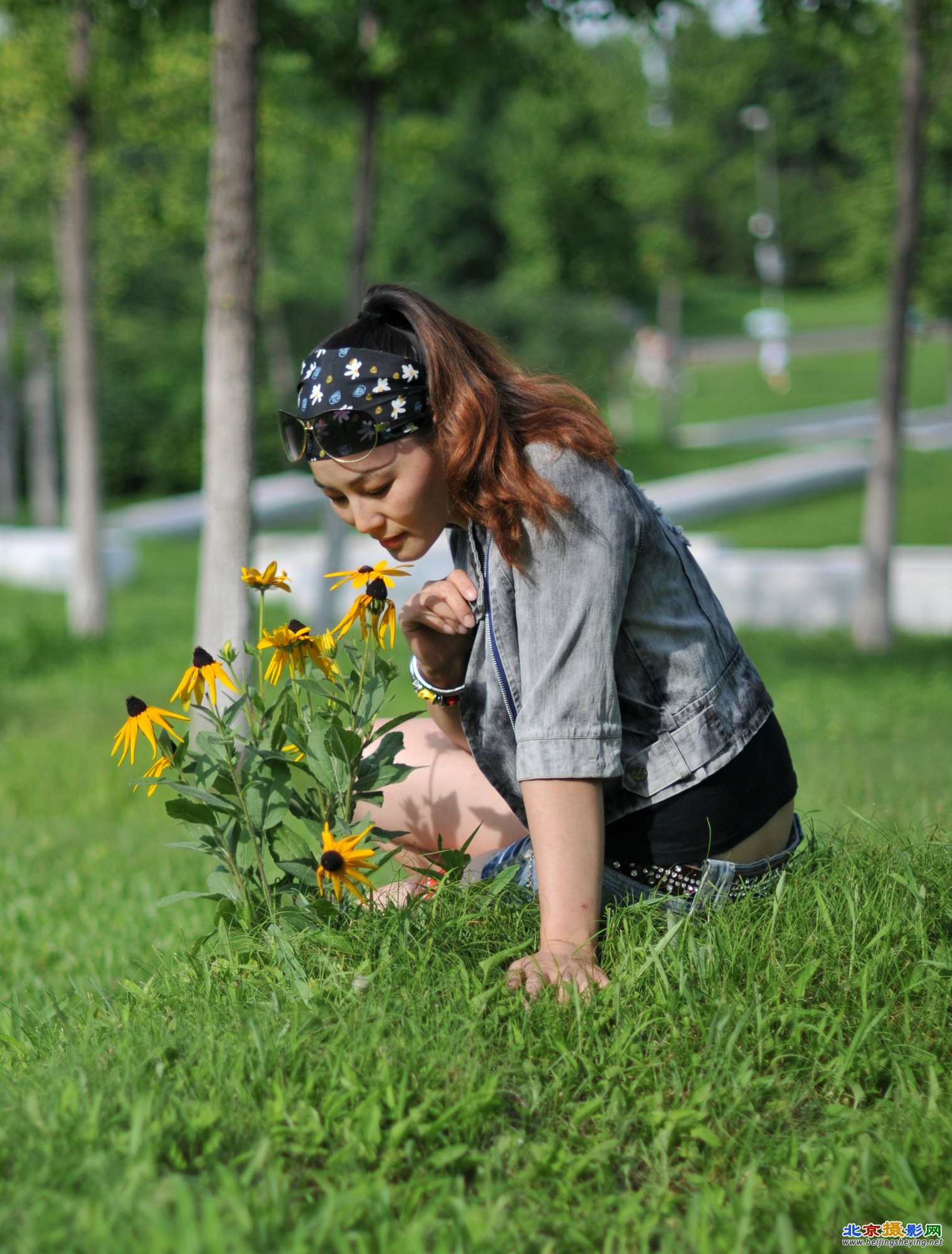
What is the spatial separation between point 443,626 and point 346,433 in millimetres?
412

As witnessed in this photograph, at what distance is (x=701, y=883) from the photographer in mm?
2375

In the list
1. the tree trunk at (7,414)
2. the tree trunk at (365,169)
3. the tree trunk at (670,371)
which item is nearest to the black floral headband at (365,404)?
the tree trunk at (365,169)

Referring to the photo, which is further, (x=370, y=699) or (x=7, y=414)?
(x=7, y=414)

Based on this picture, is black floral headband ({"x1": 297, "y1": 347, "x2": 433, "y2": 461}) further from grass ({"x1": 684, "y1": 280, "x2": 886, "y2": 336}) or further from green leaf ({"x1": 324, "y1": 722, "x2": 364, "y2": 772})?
grass ({"x1": 684, "y1": 280, "x2": 886, "y2": 336})

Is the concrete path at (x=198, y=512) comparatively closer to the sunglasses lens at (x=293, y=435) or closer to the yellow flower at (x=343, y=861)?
the sunglasses lens at (x=293, y=435)

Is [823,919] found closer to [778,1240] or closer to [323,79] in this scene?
[778,1240]

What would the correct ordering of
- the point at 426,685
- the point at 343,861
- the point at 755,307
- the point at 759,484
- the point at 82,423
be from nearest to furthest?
the point at 343,861 → the point at 426,685 → the point at 82,423 → the point at 759,484 → the point at 755,307

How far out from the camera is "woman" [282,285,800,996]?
2186 mm

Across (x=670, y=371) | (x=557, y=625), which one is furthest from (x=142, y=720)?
(x=670, y=371)

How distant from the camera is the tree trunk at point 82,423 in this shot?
951cm

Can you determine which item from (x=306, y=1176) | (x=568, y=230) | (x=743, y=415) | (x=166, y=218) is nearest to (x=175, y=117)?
(x=166, y=218)

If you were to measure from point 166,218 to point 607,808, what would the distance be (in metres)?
9.72

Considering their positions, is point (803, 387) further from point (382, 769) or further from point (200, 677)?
point (200, 677)

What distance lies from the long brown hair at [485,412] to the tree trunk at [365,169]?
5.84 metres
